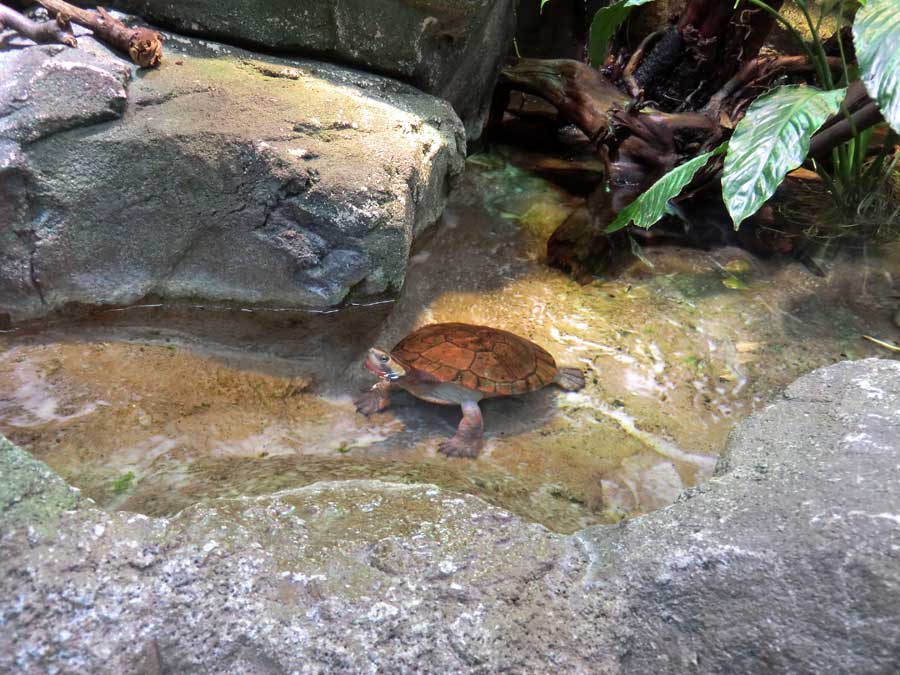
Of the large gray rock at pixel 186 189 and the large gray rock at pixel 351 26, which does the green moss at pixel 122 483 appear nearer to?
the large gray rock at pixel 186 189

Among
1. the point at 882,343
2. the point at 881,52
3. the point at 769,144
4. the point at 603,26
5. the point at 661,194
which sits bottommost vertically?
the point at 882,343

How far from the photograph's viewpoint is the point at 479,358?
281 centimetres

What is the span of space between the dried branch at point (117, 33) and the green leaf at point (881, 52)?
3125mm

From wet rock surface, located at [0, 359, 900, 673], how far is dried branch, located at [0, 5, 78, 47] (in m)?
2.23

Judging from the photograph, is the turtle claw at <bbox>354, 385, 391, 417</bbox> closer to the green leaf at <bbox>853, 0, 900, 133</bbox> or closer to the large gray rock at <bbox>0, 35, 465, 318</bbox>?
the large gray rock at <bbox>0, 35, 465, 318</bbox>

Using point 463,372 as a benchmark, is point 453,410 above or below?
below

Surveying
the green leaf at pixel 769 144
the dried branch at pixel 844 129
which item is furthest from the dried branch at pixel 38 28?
the dried branch at pixel 844 129

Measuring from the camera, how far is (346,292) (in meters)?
2.85

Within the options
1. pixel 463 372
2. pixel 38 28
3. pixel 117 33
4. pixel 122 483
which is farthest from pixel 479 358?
pixel 38 28

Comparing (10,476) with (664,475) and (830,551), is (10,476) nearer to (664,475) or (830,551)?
(830,551)

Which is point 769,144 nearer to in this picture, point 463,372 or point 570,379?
point 570,379

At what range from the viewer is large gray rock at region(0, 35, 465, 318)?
2611 millimetres

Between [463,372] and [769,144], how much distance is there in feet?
5.58

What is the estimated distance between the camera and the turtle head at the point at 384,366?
263cm
